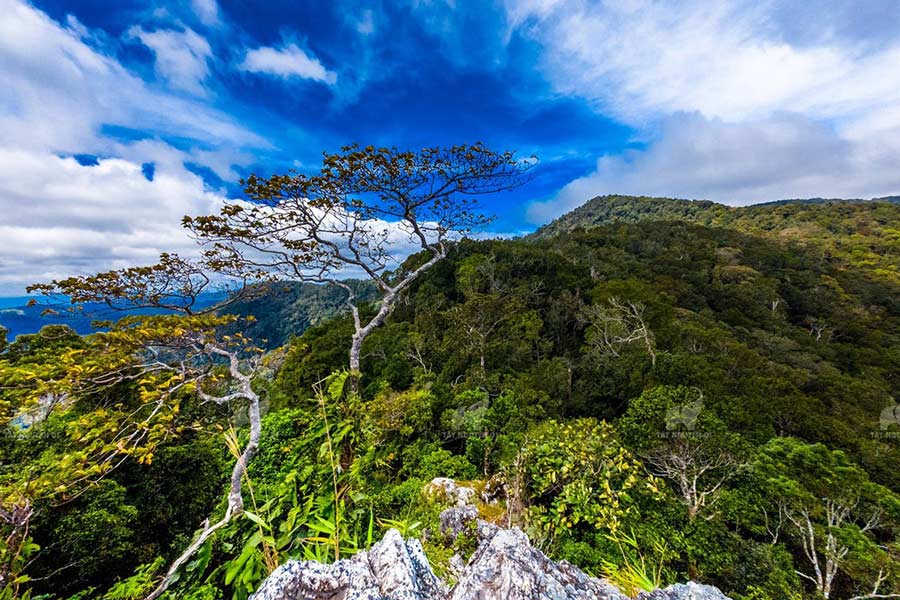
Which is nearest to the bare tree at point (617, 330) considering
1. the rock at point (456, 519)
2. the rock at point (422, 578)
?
the rock at point (456, 519)

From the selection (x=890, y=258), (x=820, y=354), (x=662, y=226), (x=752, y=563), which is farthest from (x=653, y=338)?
(x=890, y=258)

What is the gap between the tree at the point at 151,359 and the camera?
16.5ft

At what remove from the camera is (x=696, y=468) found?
1142 cm

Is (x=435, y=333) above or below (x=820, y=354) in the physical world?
above

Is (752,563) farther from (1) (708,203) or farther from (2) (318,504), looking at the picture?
(1) (708,203)

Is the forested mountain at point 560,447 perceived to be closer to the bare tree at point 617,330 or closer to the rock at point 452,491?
the bare tree at point 617,330

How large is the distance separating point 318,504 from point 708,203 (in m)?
130

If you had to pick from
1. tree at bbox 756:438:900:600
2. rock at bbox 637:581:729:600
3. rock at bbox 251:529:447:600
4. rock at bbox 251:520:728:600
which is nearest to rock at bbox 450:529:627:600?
rock at bbox 251:520:728:600

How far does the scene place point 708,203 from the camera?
10150cm

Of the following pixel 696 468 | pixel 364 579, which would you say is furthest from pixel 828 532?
pixel 364 579

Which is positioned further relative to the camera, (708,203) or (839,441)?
(708,203)

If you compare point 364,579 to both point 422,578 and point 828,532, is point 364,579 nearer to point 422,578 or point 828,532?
point 422,578

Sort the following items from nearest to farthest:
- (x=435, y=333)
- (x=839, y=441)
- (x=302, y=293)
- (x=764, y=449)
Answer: (x=764, y=449)
(x=839, y=441)
(x=435, y=333)
(x=302, y=293)

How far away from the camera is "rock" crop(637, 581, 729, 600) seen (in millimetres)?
2268
